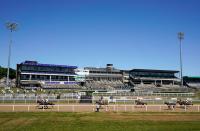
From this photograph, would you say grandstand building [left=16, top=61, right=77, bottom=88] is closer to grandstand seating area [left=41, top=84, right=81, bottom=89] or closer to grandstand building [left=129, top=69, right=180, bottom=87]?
grandstand seating area [left=41, top=84, right=81, bottom=89]

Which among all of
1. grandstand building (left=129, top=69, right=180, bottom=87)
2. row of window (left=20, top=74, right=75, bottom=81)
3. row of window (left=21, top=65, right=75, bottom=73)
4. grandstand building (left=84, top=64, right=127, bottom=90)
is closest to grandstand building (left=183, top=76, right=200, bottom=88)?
grandstand building (left=129, top=69, right=180, bottom=87)

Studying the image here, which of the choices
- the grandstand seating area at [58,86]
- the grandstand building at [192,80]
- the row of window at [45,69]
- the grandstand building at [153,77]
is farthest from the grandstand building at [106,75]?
the grandstand building at [192,80]

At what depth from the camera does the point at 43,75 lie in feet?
294

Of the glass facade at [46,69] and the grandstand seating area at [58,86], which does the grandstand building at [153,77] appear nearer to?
the glass facade at [46,69]

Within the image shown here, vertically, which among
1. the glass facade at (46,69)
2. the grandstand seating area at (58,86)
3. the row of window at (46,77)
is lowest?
the grandstand seating area at (58,86)

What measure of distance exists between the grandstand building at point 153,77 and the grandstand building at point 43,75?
25315 millimetres

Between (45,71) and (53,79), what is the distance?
149 inches

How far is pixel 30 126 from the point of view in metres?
18.8

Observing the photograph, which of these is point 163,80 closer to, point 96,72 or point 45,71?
point 96,72

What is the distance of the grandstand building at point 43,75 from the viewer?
84688 millimetres

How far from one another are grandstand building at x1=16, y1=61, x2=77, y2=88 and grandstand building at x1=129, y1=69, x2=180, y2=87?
2532cm

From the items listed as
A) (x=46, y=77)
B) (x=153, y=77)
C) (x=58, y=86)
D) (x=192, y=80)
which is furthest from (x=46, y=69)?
(x=192, y=80)

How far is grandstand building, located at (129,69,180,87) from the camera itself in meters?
106

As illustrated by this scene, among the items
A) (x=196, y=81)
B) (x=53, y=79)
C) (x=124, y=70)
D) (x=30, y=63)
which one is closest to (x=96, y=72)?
(x=124, y=70)
